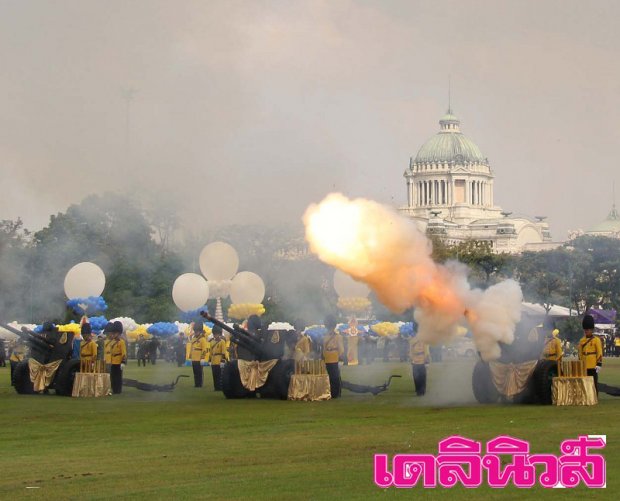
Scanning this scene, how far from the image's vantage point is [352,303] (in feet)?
219

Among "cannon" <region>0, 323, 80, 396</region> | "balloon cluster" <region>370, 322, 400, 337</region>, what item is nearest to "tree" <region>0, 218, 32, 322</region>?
"cannon" <region>0, 323, 80, 396</region>

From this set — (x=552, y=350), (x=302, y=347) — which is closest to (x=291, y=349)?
(x=302, y=347)

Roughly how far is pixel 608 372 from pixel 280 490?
38.6m

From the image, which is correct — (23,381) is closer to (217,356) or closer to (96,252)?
(217,356)

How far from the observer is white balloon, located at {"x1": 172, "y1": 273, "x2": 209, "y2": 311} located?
64000mm

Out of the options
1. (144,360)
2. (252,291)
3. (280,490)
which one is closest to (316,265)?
(252,291)

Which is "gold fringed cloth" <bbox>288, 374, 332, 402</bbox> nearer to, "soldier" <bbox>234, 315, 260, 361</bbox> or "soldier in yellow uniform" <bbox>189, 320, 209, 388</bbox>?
"soldier" <bbox>234, 315, 260, 361</bbox>

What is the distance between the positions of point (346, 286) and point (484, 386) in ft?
77.2

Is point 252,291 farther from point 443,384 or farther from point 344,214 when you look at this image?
point 344,214

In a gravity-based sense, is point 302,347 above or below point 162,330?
below

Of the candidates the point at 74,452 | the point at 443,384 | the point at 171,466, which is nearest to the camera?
the point at 171,466

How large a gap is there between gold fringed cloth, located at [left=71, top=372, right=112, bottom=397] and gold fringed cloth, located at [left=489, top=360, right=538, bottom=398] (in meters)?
10.6

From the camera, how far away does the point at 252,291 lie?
6397 centimetres

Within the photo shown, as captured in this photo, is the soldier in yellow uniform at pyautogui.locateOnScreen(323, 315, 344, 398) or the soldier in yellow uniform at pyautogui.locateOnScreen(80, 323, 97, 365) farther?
the soldier in yellow uniform at pyautogui.locateOnScreen(323, 315, 344, 398)
